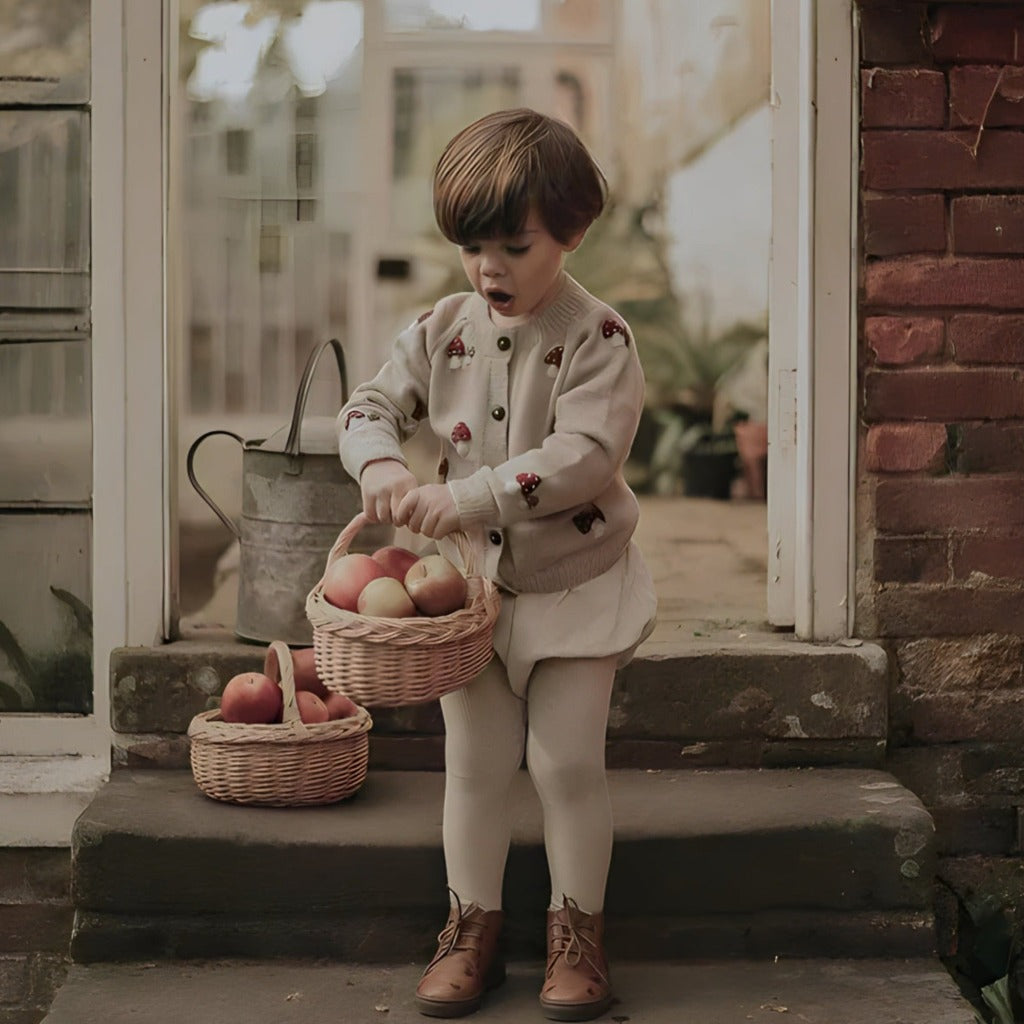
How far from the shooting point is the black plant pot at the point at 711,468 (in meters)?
4.72

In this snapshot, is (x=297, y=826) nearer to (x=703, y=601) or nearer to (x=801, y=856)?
(x=801, y=856)

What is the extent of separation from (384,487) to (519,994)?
86cm

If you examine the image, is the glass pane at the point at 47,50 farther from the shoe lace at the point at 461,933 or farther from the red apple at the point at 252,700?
the shoe lace at the point at 461,933

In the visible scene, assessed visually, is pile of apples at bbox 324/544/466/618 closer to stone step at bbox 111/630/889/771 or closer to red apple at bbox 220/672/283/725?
red apple at bbox 220/672/283/725

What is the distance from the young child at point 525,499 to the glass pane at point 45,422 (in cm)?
98

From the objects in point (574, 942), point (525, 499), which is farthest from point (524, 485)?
point (574, 942)

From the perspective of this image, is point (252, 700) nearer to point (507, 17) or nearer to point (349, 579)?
point (349, 579)

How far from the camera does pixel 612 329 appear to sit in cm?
232

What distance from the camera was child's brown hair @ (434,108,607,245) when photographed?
2.16 metres

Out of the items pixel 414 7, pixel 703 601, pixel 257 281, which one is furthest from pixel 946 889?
pixel 414 7

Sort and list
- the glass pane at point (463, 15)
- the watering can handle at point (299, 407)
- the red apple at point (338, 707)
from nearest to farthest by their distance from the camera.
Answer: the red apple at point (338, 707), the watering can handle at point (299, 407), the glass pane at point (463, 15)

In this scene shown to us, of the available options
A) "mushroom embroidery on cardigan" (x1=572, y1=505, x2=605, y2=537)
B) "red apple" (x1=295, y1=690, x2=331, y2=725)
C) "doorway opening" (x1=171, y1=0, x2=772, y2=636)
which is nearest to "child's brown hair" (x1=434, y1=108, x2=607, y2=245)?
"mushroom embroidery on cardigan" (x1=572, y1=505, x2=605, y2=537)

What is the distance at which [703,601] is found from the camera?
3.59 m

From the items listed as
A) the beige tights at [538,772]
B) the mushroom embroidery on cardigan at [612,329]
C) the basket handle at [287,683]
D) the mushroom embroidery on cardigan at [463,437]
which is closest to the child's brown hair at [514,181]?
the mushroom embroidery on cardigan at [612,329]
